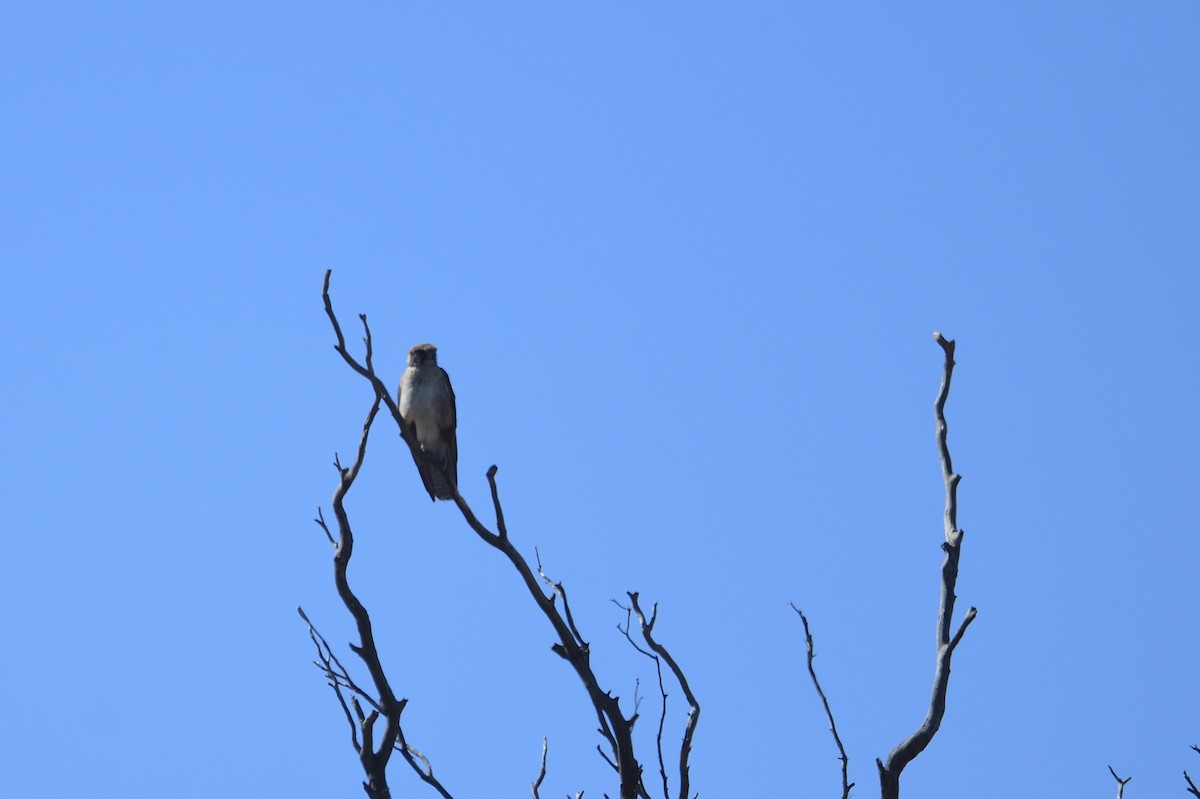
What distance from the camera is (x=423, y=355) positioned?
1179 centimetres

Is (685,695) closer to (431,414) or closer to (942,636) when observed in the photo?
(942,636)

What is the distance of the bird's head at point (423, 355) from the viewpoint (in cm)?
1179

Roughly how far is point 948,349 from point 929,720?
1.35 meters

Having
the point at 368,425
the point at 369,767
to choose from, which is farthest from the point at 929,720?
the point at 368,425

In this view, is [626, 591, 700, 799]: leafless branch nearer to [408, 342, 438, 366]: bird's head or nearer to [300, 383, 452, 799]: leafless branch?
[300, 383, 452, 799]: leafless branch

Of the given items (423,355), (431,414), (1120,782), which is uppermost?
(423,355)

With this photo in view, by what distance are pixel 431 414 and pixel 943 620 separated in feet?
22.2

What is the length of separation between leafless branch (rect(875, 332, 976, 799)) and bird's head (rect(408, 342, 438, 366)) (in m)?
6.75

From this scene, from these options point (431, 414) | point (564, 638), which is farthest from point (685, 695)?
point (431, 414)

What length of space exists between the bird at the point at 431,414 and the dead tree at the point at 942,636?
241 inches

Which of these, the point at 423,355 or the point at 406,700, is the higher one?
the point at 423,355

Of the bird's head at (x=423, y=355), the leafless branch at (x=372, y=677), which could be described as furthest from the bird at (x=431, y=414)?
the leafless branch at (x=372, y=677)

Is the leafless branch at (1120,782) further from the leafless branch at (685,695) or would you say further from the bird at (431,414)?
the bird at (431,414)

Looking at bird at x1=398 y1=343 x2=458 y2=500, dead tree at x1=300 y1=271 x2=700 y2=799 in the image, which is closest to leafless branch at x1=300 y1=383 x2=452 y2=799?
dead tree at x1=300 y1=271 x2=700 y2=799
